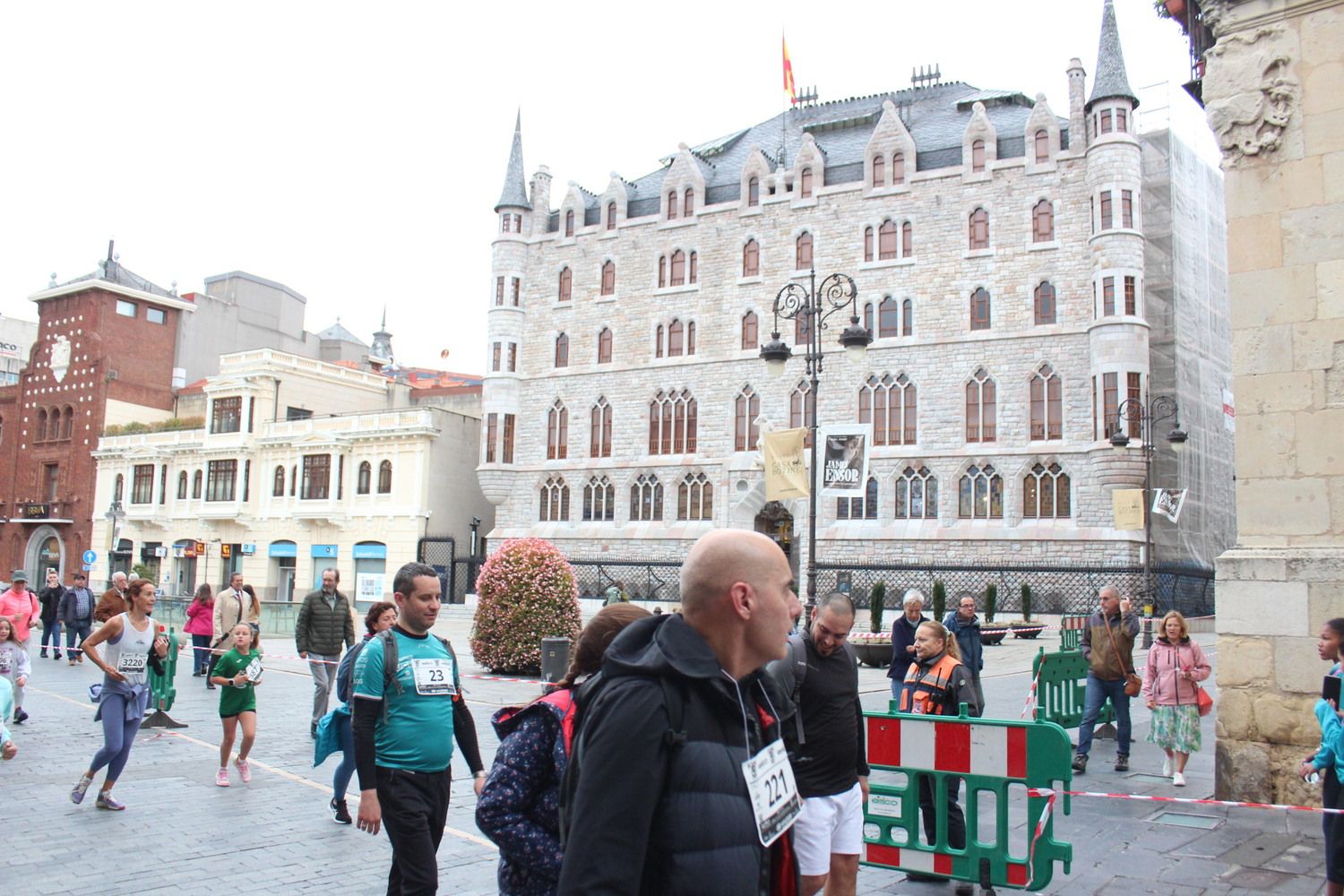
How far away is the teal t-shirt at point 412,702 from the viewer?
445 centimetres

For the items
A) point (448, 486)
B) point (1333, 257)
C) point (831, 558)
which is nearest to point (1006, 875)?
point (1333, 257)

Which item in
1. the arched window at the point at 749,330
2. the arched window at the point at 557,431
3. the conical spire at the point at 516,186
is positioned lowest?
the arched window at the point at 557,431

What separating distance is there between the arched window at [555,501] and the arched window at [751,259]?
10855mm

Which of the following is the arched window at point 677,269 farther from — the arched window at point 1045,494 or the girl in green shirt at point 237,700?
the girl in green shirt at point 237,700

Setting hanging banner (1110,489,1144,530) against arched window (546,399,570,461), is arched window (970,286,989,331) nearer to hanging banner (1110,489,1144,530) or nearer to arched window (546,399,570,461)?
hanging banner (1110,489,1144,530)

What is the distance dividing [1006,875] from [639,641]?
4.02 meters

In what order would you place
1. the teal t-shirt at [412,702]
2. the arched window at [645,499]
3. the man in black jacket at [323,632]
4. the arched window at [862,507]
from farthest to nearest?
the arched window at [645,499]
the arched window at [862,507]
the man in black jacket at [323,632]
the teal t-shirt at [412,702]

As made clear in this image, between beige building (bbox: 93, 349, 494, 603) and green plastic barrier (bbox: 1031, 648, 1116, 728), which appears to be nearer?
green plastic barrier (bbox: 1031, 648, 1116, 728)

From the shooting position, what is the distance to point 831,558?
34969mm

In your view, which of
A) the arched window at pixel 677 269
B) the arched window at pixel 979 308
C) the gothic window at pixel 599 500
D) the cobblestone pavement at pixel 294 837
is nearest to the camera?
the cobblestone pavement at pixel 294 837

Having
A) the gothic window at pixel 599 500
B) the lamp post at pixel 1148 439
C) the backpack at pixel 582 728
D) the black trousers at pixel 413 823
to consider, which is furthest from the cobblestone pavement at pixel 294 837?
the gothic window at pixel 599 500

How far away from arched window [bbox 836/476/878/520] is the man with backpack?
3090cm

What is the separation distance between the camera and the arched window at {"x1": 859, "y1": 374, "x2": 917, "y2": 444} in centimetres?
3491

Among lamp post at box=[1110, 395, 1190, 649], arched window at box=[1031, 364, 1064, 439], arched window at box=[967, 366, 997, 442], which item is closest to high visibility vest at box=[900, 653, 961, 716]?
lamp post at box=[1110, 395, 1190, 649]
